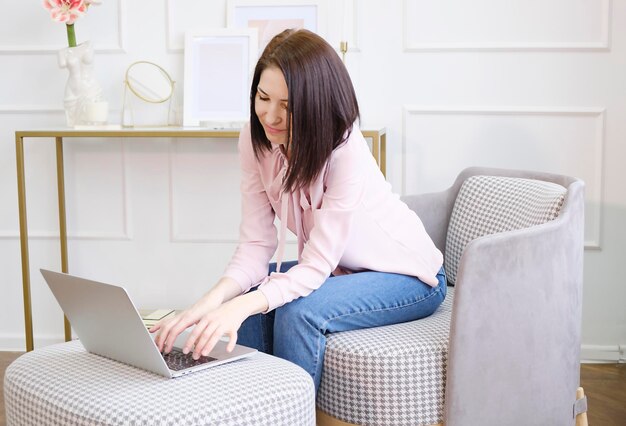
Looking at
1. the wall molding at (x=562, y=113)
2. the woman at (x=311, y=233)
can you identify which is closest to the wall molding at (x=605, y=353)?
the wall molding at (x=562, y=113)

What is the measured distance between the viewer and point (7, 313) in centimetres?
297

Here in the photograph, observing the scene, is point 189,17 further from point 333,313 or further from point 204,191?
point 333,313

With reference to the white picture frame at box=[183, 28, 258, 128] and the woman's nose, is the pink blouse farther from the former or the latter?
the white picture frame at box=[183, 28, 258, 128]

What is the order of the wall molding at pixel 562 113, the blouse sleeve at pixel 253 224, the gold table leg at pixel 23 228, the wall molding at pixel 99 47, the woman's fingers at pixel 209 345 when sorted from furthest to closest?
the wall molding at pixel 99 47 < the wall molding at pixel 562 113 < the gold table leg at pixel 23 228 < the blouse sleeve at pixel 253 224 < the woman's fingers at pixel 209 345

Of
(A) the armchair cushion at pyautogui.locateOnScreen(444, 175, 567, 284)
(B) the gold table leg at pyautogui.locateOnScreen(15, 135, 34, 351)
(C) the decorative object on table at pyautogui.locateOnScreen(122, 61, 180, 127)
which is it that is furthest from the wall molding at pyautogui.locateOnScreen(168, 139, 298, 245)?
(A) the armchair cushion at pyautogui.locateOnScreen(444, 175, 567, 284)

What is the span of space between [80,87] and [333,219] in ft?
4.42

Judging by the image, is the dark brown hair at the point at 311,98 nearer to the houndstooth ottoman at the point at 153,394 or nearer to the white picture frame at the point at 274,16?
the houndstooth ottoman at the point at 153,394

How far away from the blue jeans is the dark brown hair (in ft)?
0.73

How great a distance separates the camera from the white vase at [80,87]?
2635 millimetres

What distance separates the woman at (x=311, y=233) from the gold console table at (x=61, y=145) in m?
0.69

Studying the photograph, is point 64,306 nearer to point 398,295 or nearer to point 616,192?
point 398,295

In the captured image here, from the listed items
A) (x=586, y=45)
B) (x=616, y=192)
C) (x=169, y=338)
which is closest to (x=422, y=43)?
(x=586, y=45)

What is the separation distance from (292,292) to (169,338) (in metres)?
0.24

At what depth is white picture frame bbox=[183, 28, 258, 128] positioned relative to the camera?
2.66m
